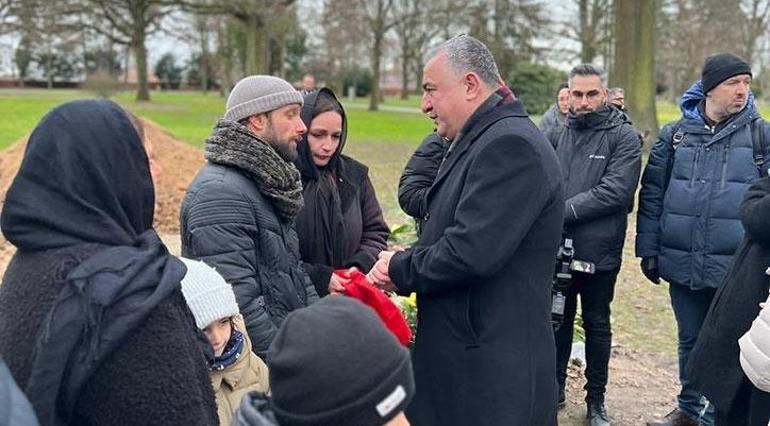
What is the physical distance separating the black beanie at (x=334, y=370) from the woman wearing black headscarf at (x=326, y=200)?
74.4 inches

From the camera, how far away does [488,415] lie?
2.85 m

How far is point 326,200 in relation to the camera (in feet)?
12.2

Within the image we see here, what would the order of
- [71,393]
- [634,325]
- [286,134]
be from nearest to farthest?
[71,393] < [286,134] < [634,325]

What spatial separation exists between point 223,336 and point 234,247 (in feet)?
1.11

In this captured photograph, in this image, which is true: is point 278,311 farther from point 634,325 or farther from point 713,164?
point 634,325

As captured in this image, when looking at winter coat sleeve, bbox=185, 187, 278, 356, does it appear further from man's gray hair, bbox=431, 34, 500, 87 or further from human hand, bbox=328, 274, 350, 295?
man's gray hair, bbox=431, 34, 500, 87

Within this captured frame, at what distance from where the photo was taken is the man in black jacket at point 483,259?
8.82 feet

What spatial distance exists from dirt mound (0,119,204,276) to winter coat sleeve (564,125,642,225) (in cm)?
599

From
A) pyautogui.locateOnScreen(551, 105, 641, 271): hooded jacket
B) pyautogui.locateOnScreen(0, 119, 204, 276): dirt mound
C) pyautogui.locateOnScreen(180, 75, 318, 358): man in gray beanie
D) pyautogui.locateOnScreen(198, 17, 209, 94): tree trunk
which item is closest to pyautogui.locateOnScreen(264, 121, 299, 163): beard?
pyautogui.locateOnScreen(180, 75, 318, 358): man in gray beanie

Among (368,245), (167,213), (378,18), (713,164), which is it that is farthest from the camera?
(378,18)

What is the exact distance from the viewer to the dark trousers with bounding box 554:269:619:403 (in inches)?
184

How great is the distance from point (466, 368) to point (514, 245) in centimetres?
50

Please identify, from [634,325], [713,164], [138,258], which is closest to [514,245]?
[138,258]

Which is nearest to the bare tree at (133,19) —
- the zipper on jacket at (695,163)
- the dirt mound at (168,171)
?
the dirt mound at (168,171)
